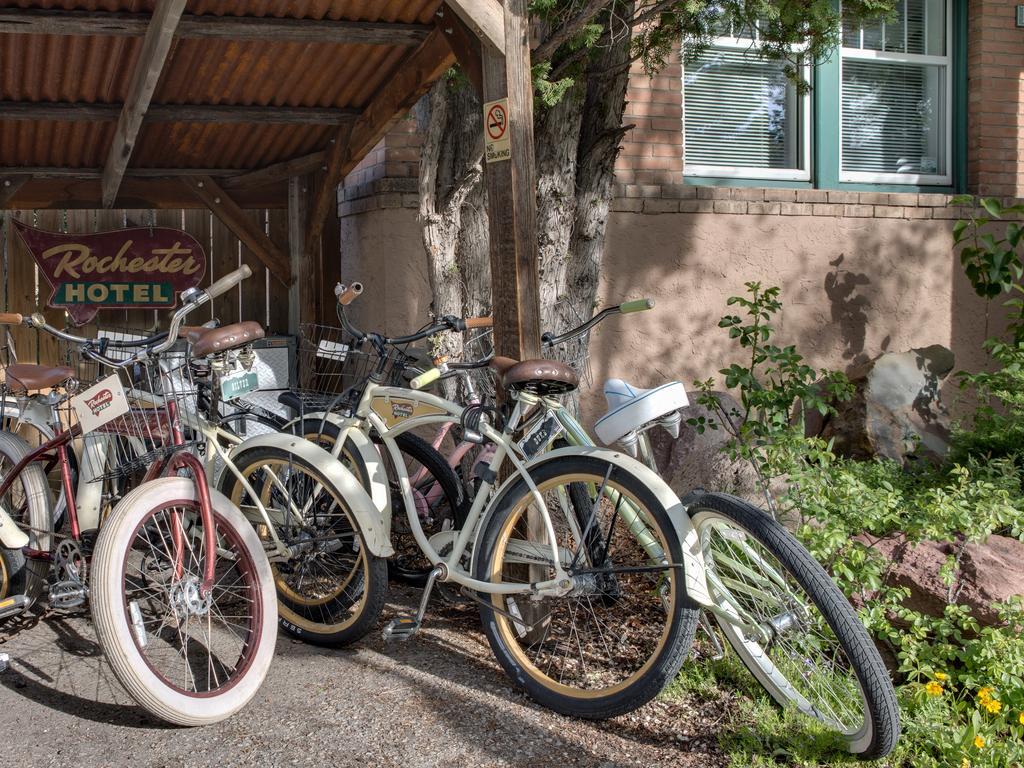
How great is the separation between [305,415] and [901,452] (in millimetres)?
3661

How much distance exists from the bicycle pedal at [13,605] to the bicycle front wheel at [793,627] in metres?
2.59

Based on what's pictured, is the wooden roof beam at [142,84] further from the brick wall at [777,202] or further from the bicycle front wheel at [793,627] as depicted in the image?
the brick wall at [777,202]

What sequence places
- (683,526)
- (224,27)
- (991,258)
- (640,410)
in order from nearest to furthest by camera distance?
(683,526) → (640,410) → (224,27) → (991,258)

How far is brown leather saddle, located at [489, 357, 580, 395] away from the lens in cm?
338

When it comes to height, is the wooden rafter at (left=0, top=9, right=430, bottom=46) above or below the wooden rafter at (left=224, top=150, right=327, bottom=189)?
above

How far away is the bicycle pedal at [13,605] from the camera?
13.0 ft

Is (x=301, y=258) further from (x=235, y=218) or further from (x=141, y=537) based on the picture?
(x=141, y=537)

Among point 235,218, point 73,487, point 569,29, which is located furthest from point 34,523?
point 235,218

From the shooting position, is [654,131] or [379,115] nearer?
[379,115]

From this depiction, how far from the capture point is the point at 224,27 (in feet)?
15.2

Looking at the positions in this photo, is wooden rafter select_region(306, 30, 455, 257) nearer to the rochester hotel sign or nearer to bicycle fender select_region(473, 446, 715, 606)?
the rochester hotel sign

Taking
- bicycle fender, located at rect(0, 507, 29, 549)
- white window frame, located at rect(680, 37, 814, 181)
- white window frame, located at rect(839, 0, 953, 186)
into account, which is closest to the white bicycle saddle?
bicycle fender, located at rect(0, 507, 29, 549)

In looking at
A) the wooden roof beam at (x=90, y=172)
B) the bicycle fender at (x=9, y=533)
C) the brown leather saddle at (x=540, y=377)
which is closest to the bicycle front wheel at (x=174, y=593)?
the bicycle fender at (x=9, y=533)

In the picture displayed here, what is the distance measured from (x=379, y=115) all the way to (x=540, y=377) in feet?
9.00
